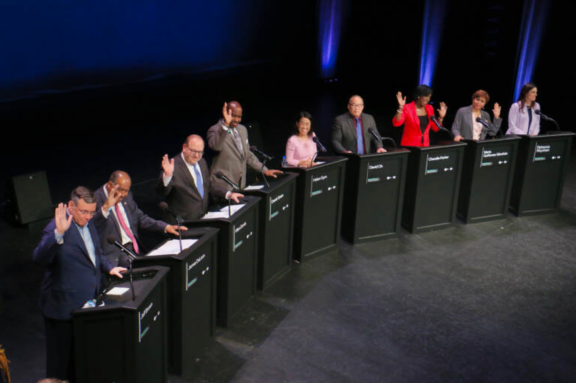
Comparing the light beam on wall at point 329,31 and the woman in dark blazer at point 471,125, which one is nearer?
the woman in dark blazer at point 471,125

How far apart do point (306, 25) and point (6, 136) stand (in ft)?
35.1

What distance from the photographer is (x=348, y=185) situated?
5.89 metres

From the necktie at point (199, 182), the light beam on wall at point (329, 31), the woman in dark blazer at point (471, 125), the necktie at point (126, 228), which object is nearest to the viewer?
the necktie at point (126, 228)

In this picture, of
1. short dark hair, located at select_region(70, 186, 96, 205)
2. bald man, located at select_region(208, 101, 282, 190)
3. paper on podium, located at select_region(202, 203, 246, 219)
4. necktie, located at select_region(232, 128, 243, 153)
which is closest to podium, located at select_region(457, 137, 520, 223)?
bald man, located at select_region(208, 101, 282, 190)

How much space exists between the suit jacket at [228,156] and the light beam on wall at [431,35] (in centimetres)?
1012

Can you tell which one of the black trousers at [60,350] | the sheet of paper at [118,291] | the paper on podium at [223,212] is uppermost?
the paper on podium at [223,212]

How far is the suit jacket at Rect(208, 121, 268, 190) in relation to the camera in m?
5.30

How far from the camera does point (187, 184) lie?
15.1 ft

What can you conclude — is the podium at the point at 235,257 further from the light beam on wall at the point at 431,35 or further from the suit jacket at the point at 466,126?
the light beam on wall at the point at 431,35

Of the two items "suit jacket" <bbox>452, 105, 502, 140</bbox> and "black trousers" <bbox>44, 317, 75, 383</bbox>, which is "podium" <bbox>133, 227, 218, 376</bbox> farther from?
"suit jacket" <bbox>452, 105, 502, 140</bbox>

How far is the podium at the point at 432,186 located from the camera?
6.03 meters

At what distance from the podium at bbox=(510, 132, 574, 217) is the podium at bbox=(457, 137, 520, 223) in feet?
0.65

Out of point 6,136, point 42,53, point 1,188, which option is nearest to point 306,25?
point 42,53

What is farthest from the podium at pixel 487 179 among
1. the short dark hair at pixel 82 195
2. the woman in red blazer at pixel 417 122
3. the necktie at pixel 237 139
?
the short dark hair at pixel 82 195
